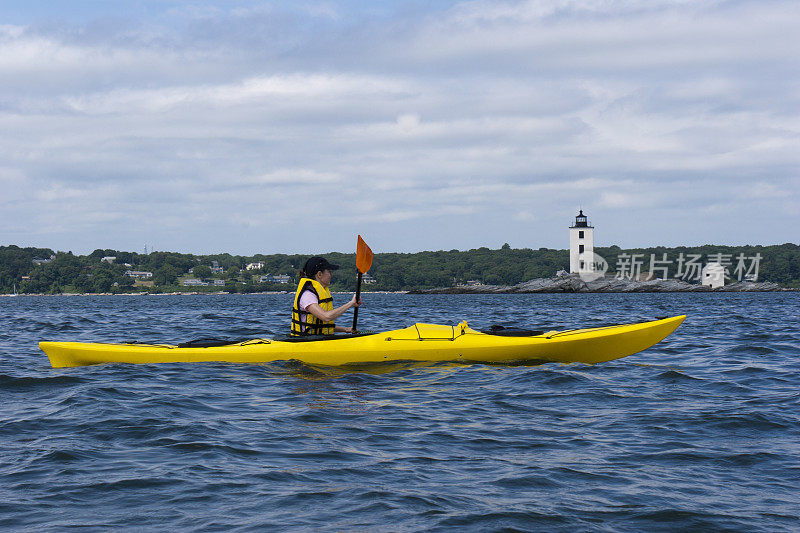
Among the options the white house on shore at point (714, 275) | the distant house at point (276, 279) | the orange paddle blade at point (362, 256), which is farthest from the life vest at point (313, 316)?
the distant house at point (276, 279)

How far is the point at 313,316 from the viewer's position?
8.41m

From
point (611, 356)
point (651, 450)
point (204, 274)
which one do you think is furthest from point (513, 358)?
point (204, 274)

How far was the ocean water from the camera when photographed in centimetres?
340

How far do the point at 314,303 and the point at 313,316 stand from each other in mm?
298

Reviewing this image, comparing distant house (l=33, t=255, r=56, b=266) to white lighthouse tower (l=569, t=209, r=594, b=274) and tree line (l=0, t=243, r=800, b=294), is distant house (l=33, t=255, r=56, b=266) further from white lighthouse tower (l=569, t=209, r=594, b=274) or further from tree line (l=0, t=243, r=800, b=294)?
white lighthouse tower (l=569, t=209, r=594, b=274)

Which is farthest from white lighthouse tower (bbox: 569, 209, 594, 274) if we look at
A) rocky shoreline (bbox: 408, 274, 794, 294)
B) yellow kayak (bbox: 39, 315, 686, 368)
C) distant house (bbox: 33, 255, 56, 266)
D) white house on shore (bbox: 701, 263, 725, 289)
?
distant house (bbox: 33, 255, 56, 266)

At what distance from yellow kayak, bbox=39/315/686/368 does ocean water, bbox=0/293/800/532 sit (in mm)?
264

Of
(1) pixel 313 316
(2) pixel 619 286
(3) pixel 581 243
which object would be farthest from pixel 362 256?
(2) pixel 619 286

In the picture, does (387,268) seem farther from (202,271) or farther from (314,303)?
(314,303)

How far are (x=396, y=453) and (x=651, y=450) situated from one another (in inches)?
69.5

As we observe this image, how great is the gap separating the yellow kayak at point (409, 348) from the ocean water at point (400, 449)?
26cm

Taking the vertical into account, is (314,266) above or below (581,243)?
below

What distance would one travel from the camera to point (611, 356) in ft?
28.8

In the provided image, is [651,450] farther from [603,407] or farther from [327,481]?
[327,481]
